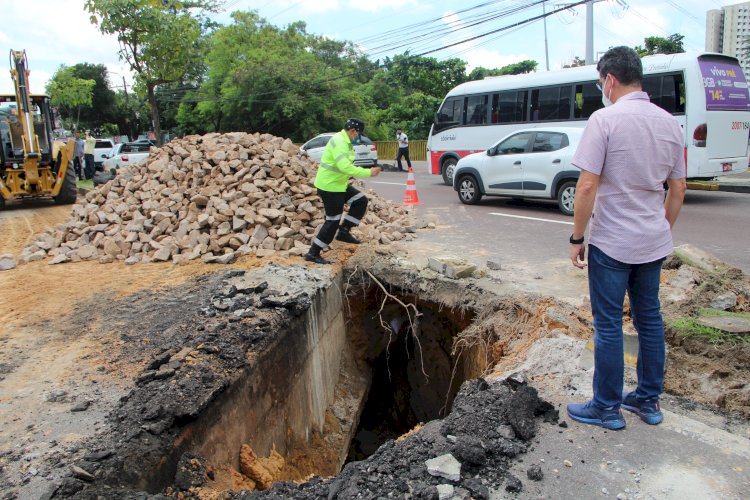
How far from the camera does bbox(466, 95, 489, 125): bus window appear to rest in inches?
585

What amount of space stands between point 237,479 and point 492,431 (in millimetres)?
1814

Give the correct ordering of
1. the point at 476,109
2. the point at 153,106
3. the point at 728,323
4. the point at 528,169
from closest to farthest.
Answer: the point at 728,323 < the point at 528,169 < the point at 476,109 < the point at 153,106

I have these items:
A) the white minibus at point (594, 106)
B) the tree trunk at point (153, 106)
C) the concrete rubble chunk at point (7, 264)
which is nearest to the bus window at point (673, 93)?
the white minibus at point (594, 106)

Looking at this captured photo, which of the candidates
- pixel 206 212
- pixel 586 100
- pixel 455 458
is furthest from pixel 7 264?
pixel 586 100

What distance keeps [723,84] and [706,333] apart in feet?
30.4

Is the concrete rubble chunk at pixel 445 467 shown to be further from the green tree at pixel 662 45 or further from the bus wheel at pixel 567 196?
the green tree at pixel 662 45

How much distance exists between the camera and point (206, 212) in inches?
286

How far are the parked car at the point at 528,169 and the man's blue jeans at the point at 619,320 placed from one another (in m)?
7.05

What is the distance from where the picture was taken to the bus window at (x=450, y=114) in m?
15.5

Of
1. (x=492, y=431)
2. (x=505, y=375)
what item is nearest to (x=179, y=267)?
(x=505, y=375)

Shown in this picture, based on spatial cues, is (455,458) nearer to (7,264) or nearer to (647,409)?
(647,409)

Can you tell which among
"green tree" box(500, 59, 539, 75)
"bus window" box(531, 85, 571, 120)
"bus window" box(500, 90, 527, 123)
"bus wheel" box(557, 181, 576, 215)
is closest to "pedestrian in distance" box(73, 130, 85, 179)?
"bus window" box(500, 90, 527, 123)

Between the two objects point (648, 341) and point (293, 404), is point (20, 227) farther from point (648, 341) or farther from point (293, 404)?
point (648, 341)

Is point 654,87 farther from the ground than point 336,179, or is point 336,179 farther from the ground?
point 654,87
